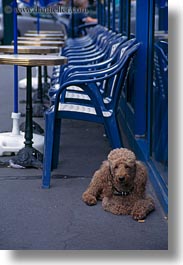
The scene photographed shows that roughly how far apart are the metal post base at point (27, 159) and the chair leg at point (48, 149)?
0.61 meters

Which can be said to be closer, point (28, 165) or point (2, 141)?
point (28, 165)

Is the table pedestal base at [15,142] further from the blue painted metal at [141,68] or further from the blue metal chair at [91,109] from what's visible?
the blue painted metal at [141,68]

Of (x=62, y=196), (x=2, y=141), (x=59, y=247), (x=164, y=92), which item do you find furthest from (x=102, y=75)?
(x=59, y=247)

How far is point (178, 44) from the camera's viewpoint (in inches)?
123

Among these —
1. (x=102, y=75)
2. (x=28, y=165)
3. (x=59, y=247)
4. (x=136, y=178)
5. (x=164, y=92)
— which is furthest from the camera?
(x=28, y=165)

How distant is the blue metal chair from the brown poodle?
59 centimetres

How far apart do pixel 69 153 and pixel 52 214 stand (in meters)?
1.80

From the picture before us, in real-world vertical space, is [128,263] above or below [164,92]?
below

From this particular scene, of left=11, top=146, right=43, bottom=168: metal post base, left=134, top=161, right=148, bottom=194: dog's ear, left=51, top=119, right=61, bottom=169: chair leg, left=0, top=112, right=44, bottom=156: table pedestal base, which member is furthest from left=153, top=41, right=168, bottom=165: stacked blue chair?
left=0, top=112, right=44, bottom=156: table pedestal base

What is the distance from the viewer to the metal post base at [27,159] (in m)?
5.42

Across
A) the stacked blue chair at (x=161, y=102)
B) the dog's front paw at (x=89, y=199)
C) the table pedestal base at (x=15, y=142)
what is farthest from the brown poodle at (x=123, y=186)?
the table pedestal base at (x=15, y=142)

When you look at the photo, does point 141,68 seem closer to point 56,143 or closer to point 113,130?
point 113,130

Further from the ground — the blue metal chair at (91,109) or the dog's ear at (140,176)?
the blue metal chair at (91,109)

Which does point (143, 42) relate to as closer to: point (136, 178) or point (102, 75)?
point (102, 75)
